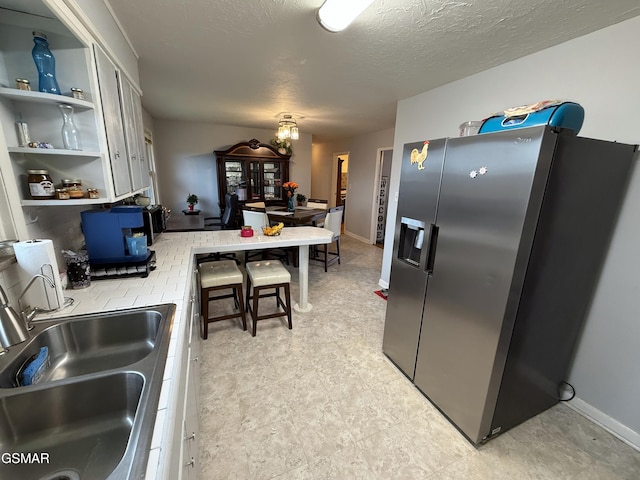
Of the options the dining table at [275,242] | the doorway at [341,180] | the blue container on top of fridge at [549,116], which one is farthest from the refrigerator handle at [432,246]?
the doorway at [341,180]

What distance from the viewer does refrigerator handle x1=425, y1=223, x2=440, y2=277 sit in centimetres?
168

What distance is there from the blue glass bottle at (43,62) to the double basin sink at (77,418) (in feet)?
3.32

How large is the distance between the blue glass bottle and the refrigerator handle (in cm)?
206

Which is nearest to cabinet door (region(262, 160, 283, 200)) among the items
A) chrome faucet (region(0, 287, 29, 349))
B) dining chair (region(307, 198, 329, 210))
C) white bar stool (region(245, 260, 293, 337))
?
dining chair (region(307, 198, 329, 210))

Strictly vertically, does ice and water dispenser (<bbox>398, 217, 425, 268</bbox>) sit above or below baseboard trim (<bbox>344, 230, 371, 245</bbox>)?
above

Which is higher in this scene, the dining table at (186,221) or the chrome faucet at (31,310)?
the chrome faucet at (31,310)

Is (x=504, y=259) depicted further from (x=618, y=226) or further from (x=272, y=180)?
(x=272, y=180)

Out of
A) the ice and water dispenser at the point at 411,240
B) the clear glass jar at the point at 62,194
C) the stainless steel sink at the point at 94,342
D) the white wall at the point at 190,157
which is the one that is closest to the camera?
the stainless steel sink at the point at 94,342

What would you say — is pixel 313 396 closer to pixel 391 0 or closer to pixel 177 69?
pixel 391 0

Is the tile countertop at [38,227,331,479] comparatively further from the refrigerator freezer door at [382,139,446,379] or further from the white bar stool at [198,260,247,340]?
the refrigerator freezer door at [382,139,446,379]

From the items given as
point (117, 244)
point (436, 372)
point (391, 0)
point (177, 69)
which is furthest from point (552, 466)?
point (177, 69)

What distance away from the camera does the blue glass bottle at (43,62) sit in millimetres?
1065

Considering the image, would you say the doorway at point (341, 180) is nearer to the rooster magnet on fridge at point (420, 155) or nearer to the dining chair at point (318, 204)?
the dining chair at point (318, 204)

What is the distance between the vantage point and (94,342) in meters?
1.12
